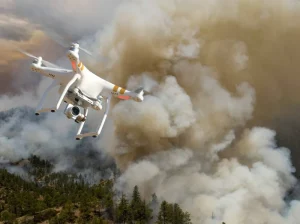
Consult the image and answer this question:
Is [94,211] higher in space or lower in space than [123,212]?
higher

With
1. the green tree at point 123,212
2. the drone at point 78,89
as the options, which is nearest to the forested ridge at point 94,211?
the green tree at point 123,212

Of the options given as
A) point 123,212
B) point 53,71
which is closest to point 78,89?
point 53,71

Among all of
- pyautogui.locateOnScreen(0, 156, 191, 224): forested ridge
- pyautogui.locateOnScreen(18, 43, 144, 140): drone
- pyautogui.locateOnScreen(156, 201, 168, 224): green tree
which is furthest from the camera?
pyautogui.locateOnScreen(0, 156, 191, 224): forested ridge

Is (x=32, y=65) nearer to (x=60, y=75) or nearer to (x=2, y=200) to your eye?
(x=60, y=75)

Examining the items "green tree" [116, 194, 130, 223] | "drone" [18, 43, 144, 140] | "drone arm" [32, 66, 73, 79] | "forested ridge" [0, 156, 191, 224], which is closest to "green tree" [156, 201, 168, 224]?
"forested ridge" [0, 156, 191, 224]

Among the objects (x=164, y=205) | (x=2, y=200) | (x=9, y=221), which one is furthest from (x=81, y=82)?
(x=2, y=200)

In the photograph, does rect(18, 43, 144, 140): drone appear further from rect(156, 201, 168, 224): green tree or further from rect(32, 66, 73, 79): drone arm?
rect(156, 201, 168, 224): green tree

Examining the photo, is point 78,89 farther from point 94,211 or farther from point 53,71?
point 94,211

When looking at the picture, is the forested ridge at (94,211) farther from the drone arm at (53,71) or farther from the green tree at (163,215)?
the drone arm at (53,71)
